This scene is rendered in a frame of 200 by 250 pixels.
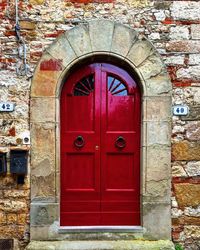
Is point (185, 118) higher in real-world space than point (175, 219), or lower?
higher

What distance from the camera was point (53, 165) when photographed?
4184 millimetres

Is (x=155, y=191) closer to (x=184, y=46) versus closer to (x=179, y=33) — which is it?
(x=184, y=46)

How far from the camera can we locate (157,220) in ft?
13.8

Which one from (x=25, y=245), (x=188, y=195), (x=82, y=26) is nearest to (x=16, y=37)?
(x=82, y=26)

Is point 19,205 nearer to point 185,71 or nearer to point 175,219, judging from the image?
point 175,219

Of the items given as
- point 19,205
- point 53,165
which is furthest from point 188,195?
point 19,205

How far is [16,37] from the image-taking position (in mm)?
4199

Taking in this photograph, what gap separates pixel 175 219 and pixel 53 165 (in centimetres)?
160

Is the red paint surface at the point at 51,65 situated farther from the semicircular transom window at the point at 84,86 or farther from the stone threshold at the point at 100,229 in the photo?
the stone threshold at the point at 100,229

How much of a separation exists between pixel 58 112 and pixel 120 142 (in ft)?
2.75

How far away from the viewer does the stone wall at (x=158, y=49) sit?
4.21 m

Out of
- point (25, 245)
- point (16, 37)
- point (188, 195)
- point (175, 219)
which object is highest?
point (16, 37)

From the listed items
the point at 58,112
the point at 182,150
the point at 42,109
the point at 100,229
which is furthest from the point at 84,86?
the point at 100,229

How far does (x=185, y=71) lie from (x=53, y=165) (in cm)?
193
